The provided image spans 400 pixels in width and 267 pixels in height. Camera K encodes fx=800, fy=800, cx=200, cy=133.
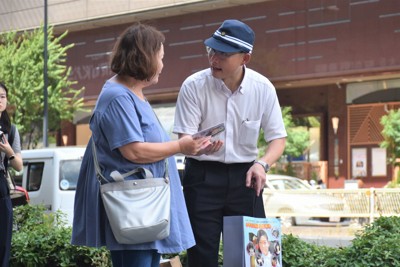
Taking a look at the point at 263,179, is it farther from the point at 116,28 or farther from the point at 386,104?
the point at 116,28

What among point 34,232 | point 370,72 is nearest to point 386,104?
point 370,72

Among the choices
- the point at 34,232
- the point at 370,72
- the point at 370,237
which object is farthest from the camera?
the point at 370,72

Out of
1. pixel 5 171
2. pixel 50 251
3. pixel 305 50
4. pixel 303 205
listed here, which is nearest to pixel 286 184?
pixel 303 205

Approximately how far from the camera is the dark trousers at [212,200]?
14.7ft

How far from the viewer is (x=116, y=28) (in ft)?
121

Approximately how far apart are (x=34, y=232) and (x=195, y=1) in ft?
88.3

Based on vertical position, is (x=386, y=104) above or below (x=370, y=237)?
above

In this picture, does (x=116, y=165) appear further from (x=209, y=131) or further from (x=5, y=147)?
(x=5, y=147)

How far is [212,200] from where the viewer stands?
4.49 m

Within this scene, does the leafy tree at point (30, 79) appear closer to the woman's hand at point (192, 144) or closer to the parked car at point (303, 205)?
the parked car at point (303, 205)

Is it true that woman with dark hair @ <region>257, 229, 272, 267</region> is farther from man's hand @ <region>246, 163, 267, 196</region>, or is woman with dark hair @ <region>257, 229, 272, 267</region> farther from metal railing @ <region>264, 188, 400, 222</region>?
metal railing @ <region>264, 188, 400, 222</region>

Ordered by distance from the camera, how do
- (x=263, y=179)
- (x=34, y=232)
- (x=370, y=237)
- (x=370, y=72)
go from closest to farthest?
(x=263, y=179), (x=370, y=237), (x=34, y=232), (x=370, y=72)

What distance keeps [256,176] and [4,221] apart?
221 cm

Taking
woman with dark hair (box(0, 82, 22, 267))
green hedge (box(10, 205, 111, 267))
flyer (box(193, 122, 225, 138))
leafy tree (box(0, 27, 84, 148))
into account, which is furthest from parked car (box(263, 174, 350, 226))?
flyer (box(193, 122, 225, 138))
